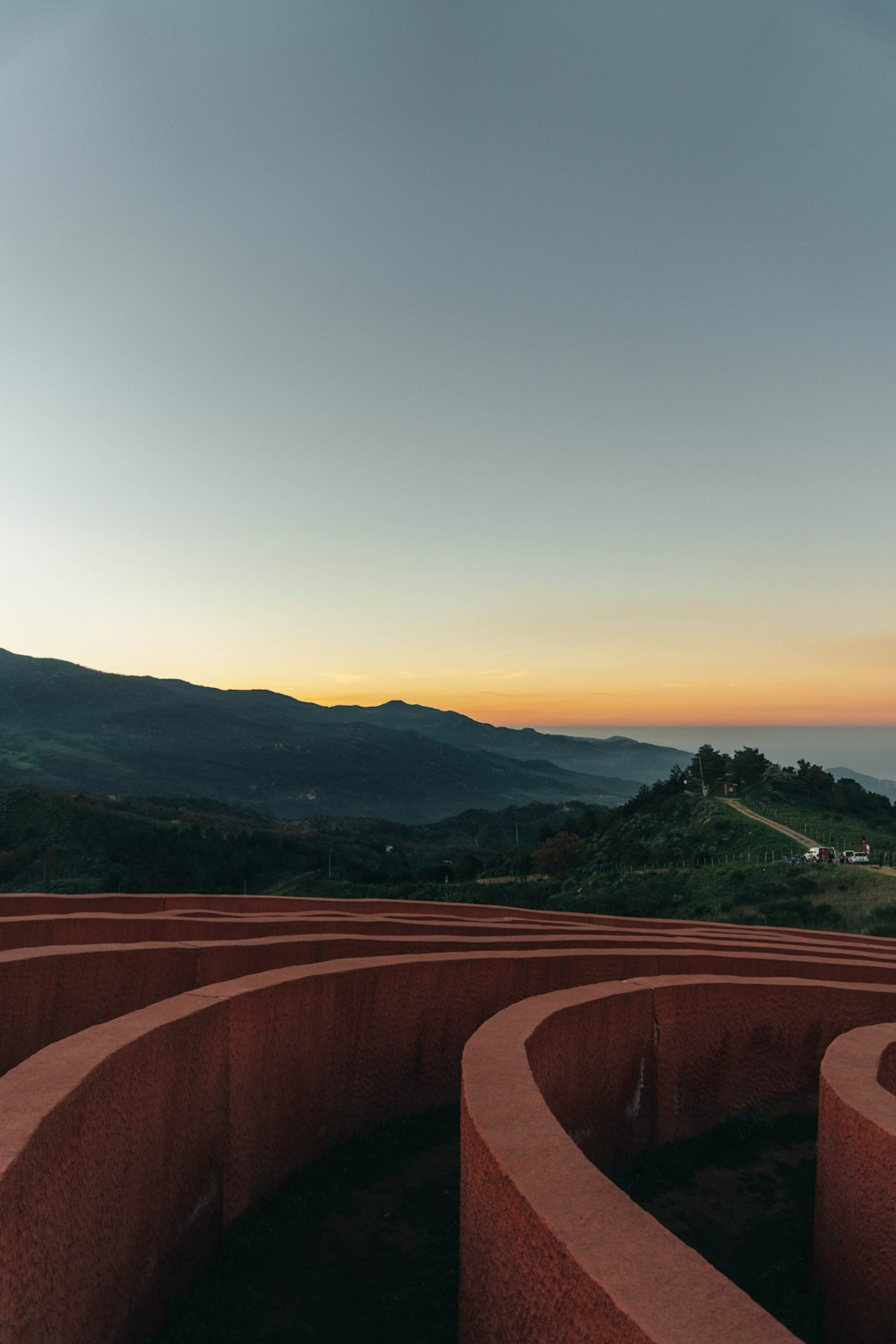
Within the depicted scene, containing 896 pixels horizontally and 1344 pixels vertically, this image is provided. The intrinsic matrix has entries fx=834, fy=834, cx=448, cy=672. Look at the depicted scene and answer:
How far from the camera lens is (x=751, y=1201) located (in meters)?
8.21

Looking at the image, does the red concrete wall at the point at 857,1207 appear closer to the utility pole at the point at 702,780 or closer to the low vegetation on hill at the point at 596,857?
the low vegetation on hill at the point at 596,857

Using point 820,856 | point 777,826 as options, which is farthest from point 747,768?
point 820,856

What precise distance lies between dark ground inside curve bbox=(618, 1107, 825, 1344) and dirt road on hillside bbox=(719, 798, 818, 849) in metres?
42.1

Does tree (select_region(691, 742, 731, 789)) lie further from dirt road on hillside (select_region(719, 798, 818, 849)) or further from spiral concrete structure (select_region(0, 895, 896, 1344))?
spiral concrete structure (select_region(0, 895, 896, 1344))

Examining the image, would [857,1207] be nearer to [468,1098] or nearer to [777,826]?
[468,1098]

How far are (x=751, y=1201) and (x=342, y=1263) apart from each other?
4233mm

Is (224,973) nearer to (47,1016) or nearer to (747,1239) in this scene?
(47,1016)

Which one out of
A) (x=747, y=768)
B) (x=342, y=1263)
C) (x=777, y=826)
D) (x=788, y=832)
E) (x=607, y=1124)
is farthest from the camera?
(x=747, y=768)

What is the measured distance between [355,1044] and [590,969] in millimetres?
4089

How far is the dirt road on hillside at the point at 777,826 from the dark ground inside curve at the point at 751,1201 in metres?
42.1

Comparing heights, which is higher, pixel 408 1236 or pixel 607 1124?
pixel 607 1124

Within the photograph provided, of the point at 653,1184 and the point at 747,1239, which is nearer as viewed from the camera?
the point at 747,1239

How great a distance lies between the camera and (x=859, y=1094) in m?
6.30

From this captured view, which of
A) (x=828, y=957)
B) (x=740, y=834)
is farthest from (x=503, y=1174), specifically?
(x=740, y=834)
